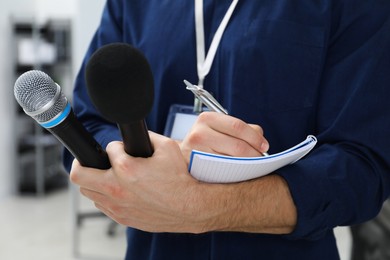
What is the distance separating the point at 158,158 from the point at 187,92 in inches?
13.3

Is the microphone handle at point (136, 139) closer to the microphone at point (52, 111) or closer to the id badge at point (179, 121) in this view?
the microphone at point (52, 111)

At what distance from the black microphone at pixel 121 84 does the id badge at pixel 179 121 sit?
14.1 inches

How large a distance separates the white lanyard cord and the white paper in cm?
25

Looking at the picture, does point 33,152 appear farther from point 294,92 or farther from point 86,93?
point 294,92

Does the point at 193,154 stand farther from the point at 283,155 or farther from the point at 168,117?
the point at 168,117

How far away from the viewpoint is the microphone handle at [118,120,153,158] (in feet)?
1.62

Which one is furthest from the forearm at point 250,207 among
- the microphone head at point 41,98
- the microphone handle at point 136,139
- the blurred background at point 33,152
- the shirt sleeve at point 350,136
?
the blurred background at point 33,152

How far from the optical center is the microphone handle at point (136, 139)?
49cm

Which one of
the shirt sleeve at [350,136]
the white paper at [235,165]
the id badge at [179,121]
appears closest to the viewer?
the white paper at [235,165]

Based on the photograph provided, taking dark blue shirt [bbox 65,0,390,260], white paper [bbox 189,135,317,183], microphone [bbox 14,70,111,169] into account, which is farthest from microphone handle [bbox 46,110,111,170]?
dark blue shirt [bbox 65,0,390,260]

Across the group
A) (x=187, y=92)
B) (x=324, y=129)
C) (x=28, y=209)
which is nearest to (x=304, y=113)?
(x=324, y=129)

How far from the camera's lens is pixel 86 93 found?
3.07ft

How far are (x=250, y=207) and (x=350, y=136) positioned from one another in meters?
0.21

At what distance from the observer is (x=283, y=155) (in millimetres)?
618
